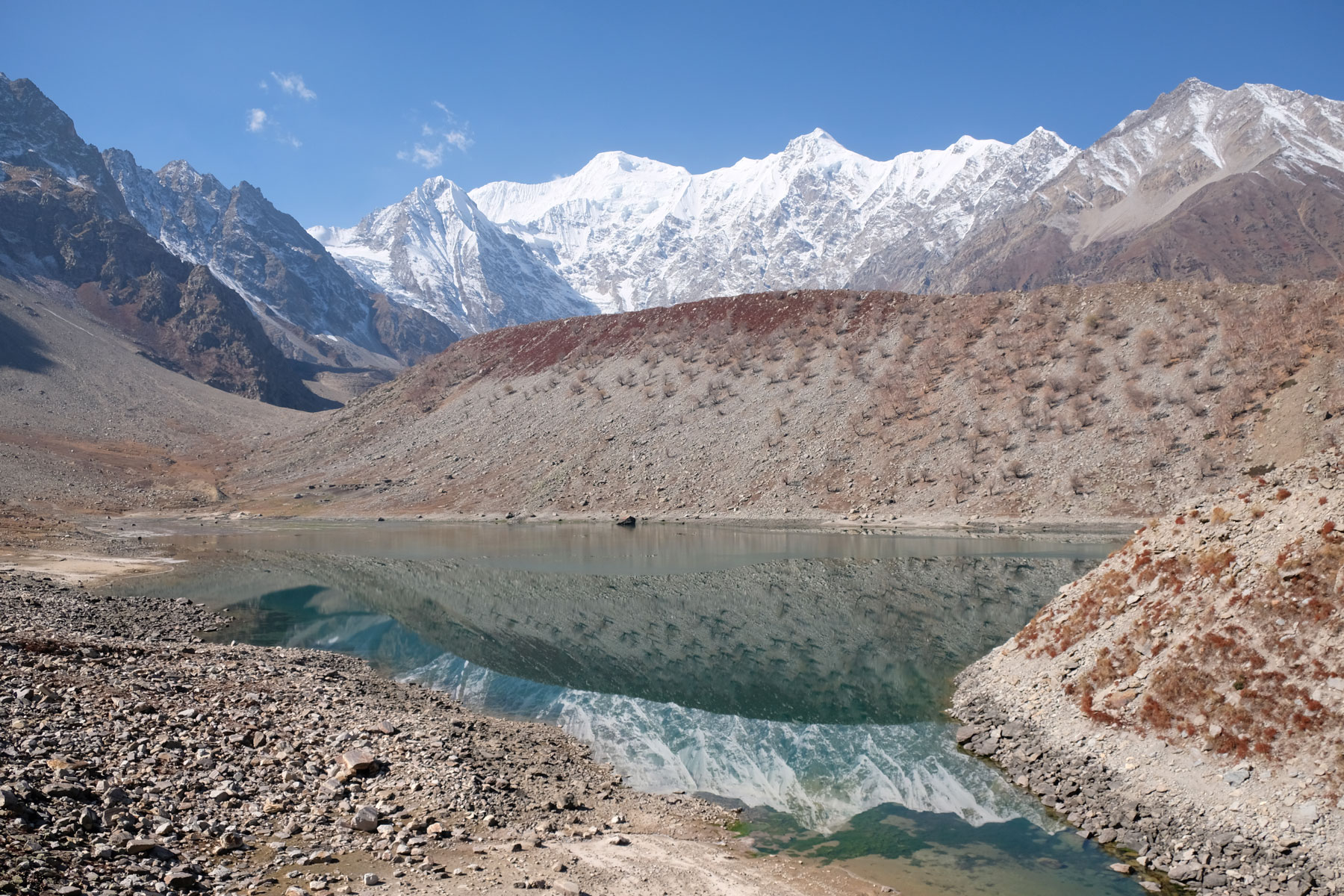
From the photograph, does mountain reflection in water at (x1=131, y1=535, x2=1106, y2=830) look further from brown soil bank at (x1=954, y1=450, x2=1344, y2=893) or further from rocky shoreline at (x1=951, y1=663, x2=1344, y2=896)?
brown soil bank at (x1=954, y1=450, x2=1344, y2=893)

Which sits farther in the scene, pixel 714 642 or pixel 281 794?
pixel 714 642

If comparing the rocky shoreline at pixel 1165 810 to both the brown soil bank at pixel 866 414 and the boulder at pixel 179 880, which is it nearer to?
the boulder at pixel 179 880

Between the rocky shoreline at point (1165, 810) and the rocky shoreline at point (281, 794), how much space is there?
606 cm

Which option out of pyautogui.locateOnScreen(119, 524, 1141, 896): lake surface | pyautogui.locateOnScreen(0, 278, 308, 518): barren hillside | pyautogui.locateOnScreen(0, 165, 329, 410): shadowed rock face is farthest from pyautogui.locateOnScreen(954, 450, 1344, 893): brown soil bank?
pyautogui.locateOnScreen(0, 165, 329, 410): shadowed rock face

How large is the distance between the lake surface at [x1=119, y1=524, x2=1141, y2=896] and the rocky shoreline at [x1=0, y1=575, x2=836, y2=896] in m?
2.14

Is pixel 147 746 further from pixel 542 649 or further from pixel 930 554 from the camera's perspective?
pixel 930 554

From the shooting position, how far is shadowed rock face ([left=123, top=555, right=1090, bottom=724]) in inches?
865

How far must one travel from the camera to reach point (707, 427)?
245ft

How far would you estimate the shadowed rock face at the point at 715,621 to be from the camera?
22.0m

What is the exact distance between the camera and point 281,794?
1268 cm

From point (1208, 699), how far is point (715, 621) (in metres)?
18.0

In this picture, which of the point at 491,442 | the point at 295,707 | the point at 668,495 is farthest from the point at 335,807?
the point at 491,442

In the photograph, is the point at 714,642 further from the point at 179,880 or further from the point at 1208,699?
the point at 179,880

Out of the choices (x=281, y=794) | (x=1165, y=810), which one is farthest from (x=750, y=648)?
(x=281, y=794)
